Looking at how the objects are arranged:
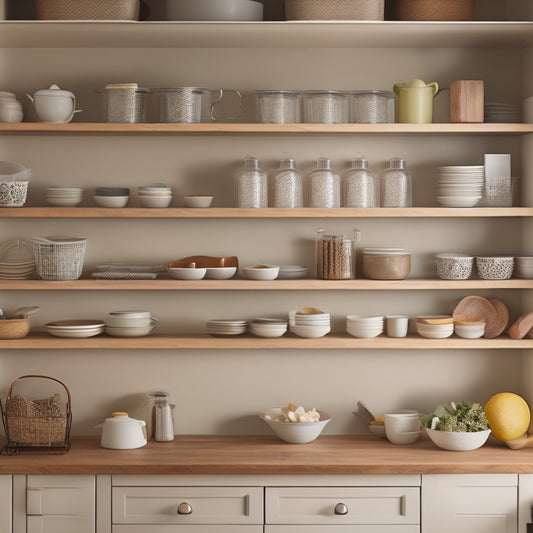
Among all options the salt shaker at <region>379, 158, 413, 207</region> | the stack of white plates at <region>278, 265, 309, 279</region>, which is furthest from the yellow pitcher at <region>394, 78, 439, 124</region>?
the stack of white plates at <region>278, 265, 309, 279</region>

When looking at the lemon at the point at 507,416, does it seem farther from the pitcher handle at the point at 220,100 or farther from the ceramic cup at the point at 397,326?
the pitcher handle at the point at 220,100

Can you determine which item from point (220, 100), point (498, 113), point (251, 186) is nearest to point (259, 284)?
point (251, 186)

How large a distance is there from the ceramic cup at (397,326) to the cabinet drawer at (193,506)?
90 centimetres

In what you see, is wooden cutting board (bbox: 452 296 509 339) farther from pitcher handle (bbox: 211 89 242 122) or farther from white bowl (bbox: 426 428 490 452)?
pitcher handle (bbox: 211 89 242 122)

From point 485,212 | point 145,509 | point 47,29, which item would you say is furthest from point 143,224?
point 485,212

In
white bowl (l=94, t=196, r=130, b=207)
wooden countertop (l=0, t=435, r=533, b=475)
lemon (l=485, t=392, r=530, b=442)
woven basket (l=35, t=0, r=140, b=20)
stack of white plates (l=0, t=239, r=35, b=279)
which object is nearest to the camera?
wooden countertop (l=0, t=435, r=533, b=475)

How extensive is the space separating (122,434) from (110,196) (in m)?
1.00

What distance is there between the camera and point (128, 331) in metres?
3.58

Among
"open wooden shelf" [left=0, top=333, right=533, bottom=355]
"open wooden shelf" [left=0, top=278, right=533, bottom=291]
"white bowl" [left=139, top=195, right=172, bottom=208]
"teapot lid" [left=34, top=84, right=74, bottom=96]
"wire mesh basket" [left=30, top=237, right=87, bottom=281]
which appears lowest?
"open wooden shelf" [left=0, top=333, right=533, bottom=355]

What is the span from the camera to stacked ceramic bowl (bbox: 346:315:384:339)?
358 cm

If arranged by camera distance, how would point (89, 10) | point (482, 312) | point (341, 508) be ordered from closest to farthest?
point (341, 508) < point (89, 10) < point (482, 312)

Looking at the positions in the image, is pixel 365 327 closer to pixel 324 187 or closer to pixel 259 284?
pixel 259 284

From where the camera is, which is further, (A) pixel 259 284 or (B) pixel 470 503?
(A) pixel 259 284

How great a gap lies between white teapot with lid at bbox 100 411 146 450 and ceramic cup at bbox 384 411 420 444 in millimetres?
1035
